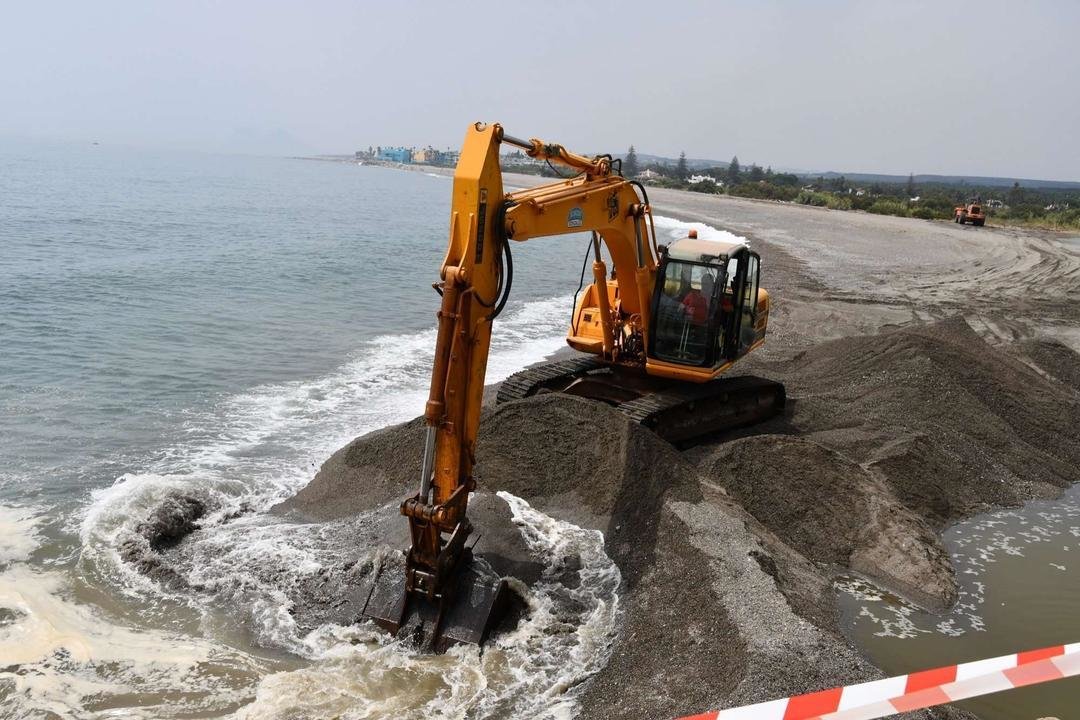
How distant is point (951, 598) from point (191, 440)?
9.42 metres

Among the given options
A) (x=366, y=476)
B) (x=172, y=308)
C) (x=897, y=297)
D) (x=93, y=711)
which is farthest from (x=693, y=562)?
(x=897, y=297)

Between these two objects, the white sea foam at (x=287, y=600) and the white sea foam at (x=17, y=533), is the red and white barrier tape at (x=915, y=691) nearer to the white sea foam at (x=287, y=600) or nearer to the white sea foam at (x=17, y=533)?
the white sea foam at (x=287, y=600)

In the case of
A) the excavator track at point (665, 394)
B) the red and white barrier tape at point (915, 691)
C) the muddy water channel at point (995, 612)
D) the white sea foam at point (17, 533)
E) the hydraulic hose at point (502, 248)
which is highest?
the hydraulic hose at point (502, 248)

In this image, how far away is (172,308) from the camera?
20172mm

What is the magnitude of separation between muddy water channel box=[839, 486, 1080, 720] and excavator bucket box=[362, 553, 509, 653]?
301 cm

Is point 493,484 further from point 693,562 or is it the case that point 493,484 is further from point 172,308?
point 172,308

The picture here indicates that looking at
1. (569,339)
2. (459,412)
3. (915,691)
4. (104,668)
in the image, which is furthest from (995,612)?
(104,668)

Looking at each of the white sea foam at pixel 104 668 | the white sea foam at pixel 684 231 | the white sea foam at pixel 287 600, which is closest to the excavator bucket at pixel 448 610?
the white sea foam at pixel 287 600

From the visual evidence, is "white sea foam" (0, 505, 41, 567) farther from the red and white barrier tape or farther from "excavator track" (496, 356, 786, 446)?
the red and white barrier tape

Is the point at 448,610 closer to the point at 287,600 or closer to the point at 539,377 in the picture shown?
the point at 287,600

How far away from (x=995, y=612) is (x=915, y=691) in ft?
14.2

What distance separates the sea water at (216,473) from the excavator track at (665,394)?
2502mm

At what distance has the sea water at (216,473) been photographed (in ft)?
20.1

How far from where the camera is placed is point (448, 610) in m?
6.52
